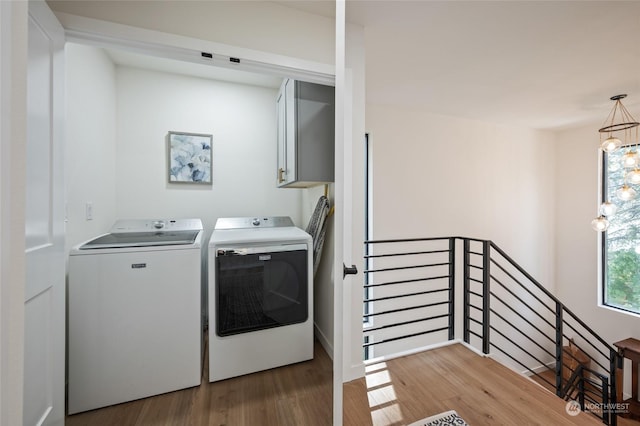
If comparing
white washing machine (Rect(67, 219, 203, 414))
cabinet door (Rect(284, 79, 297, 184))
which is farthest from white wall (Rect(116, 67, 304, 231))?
white washing machine (Rect(67, 219, 203, 414))

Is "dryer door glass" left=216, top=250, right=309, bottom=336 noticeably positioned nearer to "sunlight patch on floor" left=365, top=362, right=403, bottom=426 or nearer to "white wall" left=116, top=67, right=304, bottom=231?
"sunlight patch on floor" left=365, top=362, right=403, bottom=426

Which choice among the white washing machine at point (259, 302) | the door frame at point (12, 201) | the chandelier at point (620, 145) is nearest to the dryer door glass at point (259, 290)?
the white washing machine at point (259, 302)

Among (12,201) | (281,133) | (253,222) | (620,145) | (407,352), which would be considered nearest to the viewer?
(12,201)

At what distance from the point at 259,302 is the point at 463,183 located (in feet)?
9.93

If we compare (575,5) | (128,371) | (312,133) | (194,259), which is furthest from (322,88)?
(128,371)

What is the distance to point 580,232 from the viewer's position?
3748 millimetres

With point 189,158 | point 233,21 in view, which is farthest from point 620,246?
point 189,158

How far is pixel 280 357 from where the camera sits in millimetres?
1666

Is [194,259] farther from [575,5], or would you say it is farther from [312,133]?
[575,5]

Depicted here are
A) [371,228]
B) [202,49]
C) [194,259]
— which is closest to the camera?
[202,49]

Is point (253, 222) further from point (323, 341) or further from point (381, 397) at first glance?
point (381, 397)

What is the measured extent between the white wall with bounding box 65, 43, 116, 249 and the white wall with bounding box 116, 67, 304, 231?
11cm

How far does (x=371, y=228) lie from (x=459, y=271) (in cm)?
140

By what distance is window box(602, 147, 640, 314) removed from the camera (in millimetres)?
3268
